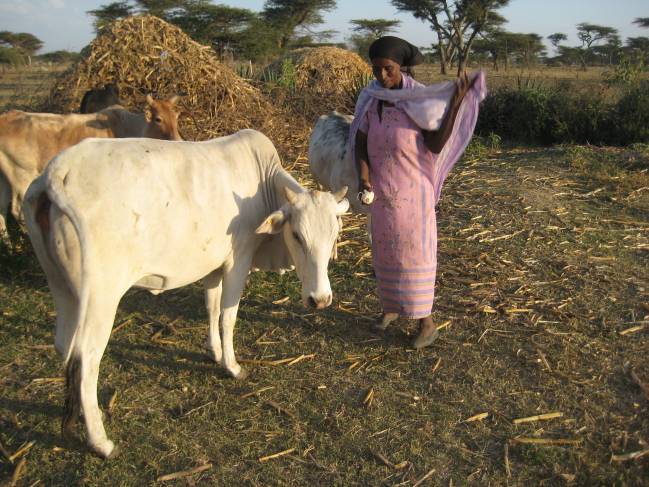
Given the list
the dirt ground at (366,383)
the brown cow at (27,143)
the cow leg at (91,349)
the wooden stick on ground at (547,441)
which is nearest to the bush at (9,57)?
the brown cow at (27,143)

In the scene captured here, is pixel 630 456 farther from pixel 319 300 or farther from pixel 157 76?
pixel 157 76

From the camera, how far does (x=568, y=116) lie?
1105 centimetres

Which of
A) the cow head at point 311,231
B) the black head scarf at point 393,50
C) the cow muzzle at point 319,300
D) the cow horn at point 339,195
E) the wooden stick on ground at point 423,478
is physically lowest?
the wooden stick on ground at point 423,478

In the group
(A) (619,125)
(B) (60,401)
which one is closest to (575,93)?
(A) (619,125)

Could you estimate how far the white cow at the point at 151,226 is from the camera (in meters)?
2.60

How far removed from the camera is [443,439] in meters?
3.12

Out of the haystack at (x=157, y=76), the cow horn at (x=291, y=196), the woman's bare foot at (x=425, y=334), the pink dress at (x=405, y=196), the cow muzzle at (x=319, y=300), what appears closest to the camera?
the cow muzzle at (x=319, y=300)

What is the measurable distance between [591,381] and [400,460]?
1.44 m

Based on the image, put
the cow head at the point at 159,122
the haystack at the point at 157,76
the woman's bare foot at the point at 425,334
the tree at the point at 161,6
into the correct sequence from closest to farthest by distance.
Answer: the woman's bare foot at the point at 425,334 → the cow head at the point at 159,122 → the haystack at the point at 157,76 → the tree at the point at 161,6

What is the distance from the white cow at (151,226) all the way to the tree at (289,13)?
84.7 ft

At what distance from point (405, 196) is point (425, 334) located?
101 centimetres

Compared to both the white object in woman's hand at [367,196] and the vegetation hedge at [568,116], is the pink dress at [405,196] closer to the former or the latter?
the white object in woman's hand at [367,196]

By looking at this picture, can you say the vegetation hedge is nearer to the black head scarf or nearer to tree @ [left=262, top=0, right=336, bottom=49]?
the black head scarf

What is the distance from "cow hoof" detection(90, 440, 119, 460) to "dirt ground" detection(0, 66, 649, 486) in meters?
0.04
